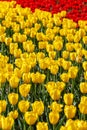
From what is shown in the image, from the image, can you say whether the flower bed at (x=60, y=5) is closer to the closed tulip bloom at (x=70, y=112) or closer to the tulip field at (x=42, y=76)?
the tulip field at (x=42, y=76)

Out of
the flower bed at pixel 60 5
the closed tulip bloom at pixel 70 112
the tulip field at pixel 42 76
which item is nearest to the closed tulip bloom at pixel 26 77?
the tulip field at pixel 42 76

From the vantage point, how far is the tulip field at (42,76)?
3.90 m

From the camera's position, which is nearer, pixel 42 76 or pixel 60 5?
pixel 42 76

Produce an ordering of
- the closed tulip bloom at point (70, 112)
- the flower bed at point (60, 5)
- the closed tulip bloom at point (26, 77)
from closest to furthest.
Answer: the closed tulip bloom at point (70, 112) < the closed tulip bloom at point (26, 77) < the flower bed at point (60, 5)

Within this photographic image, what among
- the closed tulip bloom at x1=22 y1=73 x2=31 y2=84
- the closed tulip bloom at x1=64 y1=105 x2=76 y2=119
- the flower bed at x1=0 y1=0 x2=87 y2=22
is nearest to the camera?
the closed tulip bloom at x1=64 y1=105 x2=76 y2=119

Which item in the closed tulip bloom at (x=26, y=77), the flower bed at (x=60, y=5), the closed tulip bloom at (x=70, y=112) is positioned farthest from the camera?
the flower bed at (x=60, y=5)

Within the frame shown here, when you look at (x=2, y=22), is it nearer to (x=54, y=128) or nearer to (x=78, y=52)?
(x=78, y=52)

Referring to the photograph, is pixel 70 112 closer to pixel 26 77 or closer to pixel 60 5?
pixel 26 77

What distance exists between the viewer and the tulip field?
3902mm

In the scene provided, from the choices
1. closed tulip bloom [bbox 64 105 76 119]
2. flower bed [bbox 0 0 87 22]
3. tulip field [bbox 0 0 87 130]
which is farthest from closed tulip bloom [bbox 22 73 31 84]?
flower bed [bbox 0 0 87 22]

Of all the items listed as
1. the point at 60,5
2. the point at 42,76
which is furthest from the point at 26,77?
the point at 60,5

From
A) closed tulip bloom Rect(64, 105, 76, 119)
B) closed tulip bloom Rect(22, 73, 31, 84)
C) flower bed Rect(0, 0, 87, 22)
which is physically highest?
flower bed Rect(0, 0, 87, 22)

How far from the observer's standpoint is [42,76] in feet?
15.5

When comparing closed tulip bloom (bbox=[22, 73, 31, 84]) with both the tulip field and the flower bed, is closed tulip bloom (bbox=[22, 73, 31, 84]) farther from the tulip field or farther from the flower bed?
the flower bed
